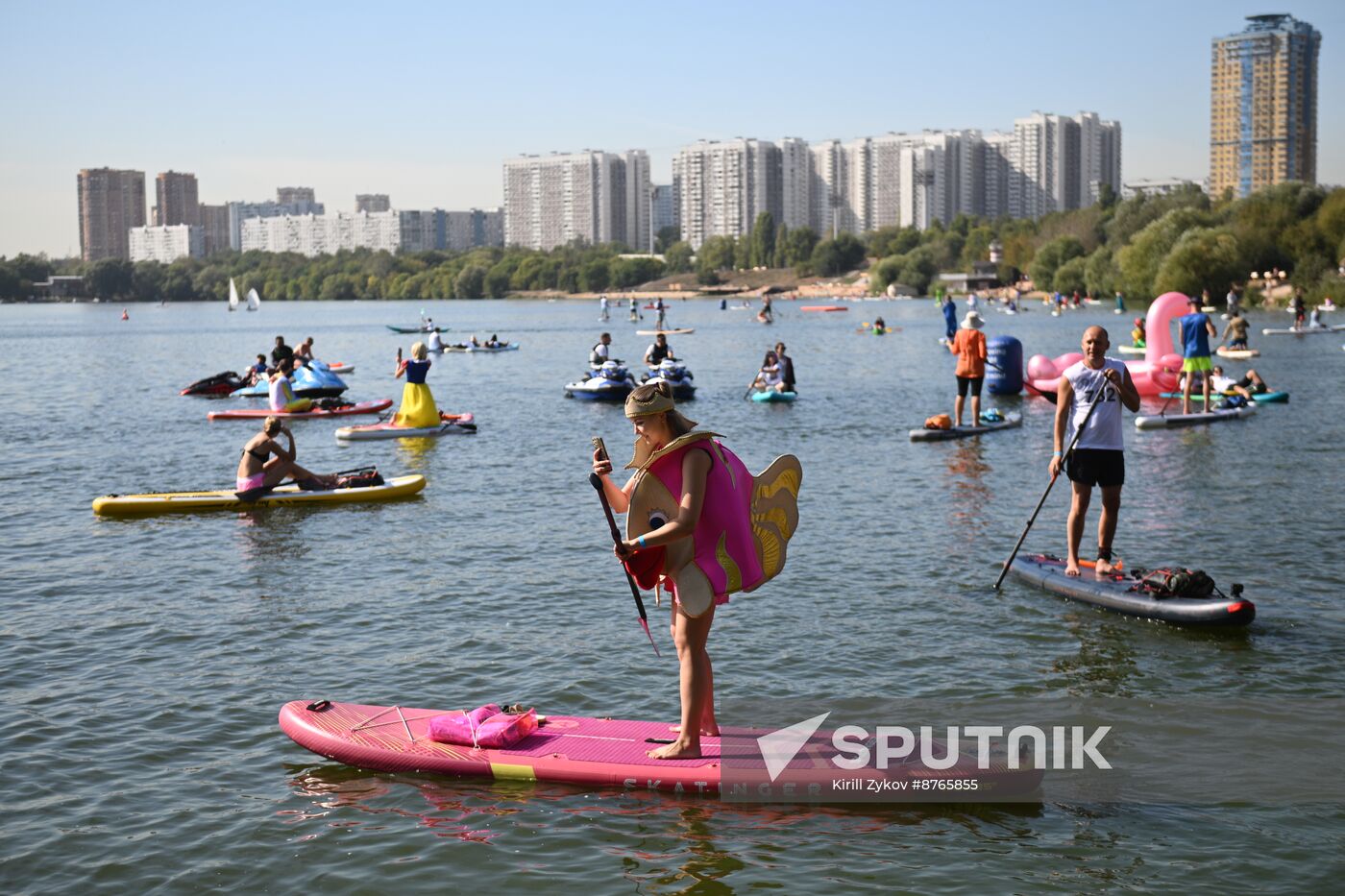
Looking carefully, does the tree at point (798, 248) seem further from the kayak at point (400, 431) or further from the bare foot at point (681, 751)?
the bare foot at point (681, 751)

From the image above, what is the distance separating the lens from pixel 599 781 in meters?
8.15

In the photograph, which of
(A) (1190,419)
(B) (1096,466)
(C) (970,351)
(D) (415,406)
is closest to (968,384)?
(C) (970,351)

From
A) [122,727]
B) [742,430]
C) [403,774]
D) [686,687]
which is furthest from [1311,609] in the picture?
[742,430]

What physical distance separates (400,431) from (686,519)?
20.3m

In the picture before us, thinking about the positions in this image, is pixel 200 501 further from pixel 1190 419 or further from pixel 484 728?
pixel 1190 419

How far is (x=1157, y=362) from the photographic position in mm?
30844

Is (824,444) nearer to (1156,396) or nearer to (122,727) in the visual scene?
(1156,396)

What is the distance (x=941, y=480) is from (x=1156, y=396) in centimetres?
1280

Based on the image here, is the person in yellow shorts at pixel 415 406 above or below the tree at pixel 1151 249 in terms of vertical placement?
below

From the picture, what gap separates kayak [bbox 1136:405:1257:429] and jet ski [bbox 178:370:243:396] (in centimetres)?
2574

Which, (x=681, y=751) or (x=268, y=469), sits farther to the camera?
(x=268, y=469)

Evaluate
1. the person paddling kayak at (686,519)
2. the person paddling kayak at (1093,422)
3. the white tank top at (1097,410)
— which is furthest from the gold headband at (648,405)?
the white tank top at (1097,410)

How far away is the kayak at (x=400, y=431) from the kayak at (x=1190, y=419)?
44.4 ft

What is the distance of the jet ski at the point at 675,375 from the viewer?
3300 cm
